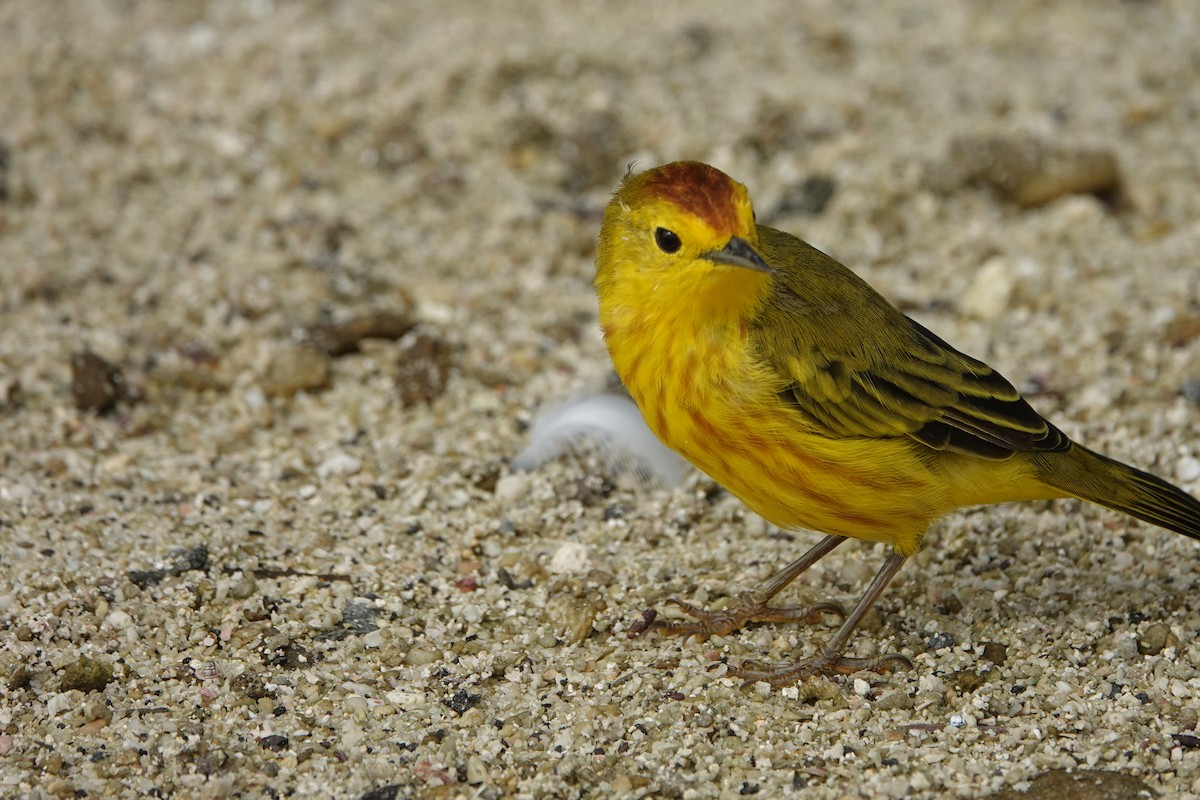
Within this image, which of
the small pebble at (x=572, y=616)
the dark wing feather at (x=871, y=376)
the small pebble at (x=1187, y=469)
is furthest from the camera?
the small pebble at (x=1187, y=469)

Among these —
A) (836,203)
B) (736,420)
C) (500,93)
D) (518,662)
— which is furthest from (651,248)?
(500,93)

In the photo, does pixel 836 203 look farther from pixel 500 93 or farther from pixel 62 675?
pixel 62 675

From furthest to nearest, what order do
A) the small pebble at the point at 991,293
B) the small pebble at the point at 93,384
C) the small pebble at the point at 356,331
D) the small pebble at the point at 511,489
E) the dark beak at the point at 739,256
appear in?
1. the small pebble at the point at 991,293
2. the small pebble at the point at 356,331
3. the small pebble at the point at 93,384
4. the small pebble at the point at 511,489
5. the dark beak at the point at 739,256

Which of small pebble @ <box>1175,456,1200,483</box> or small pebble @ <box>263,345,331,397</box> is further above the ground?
small pebble @ <box>1175,456,1200,483</box>

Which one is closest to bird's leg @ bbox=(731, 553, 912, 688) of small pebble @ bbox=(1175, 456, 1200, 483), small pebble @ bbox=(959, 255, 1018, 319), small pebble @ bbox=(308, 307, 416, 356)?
small pebble @ bbox=(1175, 456, 1200, 483)

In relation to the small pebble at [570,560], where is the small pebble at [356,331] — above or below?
above

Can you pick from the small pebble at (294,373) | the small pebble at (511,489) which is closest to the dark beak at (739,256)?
the small pebble at (511,489)

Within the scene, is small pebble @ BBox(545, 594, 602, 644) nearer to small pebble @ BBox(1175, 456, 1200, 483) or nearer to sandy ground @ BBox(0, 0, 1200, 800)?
sandy ground @ BBox(0, 0, 1200, 800)

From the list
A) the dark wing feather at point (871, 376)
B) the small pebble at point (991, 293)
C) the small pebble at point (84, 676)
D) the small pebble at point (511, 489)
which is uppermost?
the small pebble at point (991, 293)

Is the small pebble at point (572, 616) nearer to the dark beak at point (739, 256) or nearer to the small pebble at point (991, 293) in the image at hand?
the dark beak at point (739, 256)
